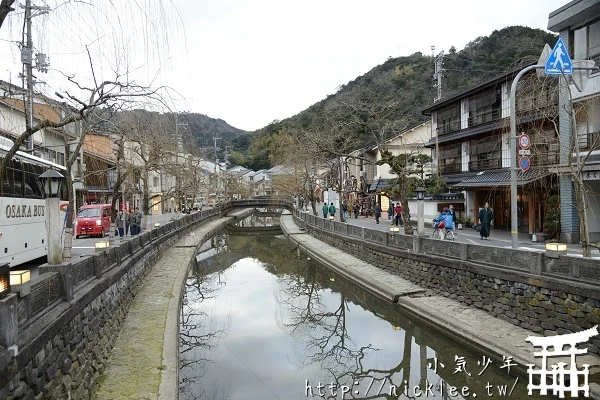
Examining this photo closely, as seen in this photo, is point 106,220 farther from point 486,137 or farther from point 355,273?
point 486,137

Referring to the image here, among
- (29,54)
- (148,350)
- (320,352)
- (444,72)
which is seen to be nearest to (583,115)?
(320,352)

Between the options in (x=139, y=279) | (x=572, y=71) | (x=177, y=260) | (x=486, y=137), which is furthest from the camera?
(x=486, y=137)

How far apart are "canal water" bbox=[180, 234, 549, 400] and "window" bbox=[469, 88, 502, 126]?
15.2 meters

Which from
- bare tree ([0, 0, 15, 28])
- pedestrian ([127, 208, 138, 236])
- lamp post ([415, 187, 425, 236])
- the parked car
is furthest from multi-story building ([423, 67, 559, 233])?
the parked car

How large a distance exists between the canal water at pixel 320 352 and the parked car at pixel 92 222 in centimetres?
860

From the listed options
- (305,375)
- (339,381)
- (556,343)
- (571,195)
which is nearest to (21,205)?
(305,375)

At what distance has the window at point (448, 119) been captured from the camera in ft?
101

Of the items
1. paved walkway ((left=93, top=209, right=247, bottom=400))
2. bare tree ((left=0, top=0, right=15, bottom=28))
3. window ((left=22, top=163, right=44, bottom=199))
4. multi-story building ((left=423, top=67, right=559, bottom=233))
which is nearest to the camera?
bare tree ((left=0, top=0, right=15, bottom=28))

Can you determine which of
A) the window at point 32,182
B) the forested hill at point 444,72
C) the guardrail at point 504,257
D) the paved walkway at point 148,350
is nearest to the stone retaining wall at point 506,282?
the guardrail at point 504,257

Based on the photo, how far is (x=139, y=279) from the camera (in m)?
16.6

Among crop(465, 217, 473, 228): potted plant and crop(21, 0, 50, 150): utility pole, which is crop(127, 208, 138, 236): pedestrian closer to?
crop(21, 0, 50, 150): utility pole

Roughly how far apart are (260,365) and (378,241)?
10.7 metres

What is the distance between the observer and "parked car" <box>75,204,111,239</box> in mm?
24578

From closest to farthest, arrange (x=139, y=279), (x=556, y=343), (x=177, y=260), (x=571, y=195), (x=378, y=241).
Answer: (x=556, y=343), (x=139, y=279), (x=571, y=195), (x=378, y=241), (x=177, y=260)
